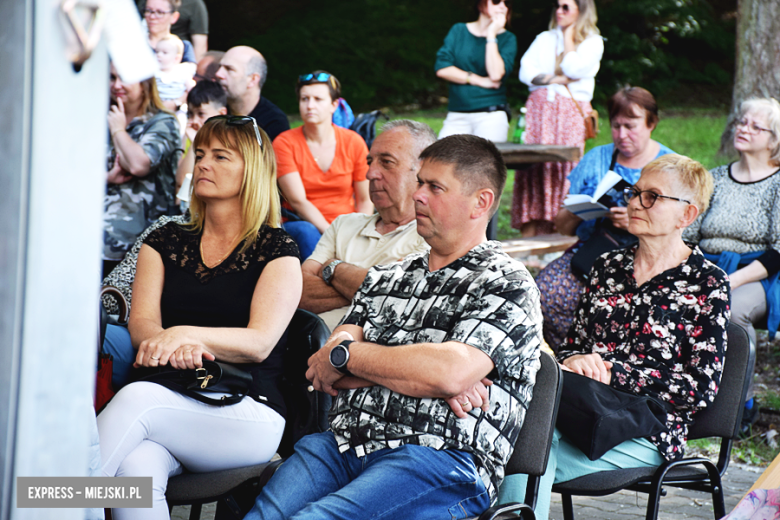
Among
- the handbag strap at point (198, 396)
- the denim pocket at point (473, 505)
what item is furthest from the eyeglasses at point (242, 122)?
the denim pocket at point (473, 505)

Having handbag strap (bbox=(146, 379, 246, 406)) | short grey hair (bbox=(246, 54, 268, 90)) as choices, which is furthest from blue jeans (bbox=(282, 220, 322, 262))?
handbag strap (bbox=(146, 379, 246, 406))

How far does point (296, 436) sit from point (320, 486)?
48cm

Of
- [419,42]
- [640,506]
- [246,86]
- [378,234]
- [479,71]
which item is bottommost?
[640,506]

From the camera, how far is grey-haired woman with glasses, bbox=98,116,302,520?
7.29ft

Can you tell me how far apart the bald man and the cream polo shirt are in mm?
2117

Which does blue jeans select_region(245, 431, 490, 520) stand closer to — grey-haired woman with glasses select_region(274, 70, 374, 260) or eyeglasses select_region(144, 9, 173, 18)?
grey-haired woman with glasses select_region(274, 70, 374, 260)

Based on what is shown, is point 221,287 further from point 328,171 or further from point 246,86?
point 246,86

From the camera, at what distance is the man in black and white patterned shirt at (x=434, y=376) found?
6.39ft

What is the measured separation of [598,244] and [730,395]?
5.25ft

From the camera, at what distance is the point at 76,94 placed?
2.80ft

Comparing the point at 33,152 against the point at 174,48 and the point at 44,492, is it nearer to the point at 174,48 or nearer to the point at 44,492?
the point at 44,492

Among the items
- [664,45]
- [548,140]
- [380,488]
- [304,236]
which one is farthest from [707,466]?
[664,45]

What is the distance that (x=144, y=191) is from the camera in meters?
4.36

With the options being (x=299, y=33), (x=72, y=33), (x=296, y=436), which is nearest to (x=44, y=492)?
(x=72, y=33)
